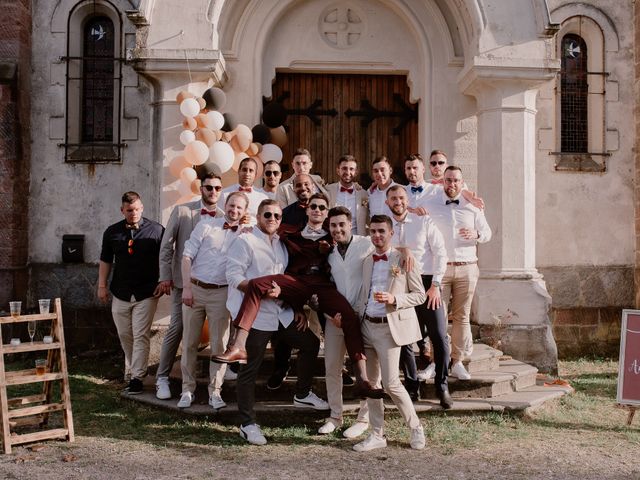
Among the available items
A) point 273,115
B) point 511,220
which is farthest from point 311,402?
point 273,115

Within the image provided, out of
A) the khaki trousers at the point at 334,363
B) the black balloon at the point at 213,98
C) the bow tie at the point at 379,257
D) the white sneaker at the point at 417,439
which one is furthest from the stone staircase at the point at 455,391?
the black balloon at the point at 213,98

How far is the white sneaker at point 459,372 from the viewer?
5664mm

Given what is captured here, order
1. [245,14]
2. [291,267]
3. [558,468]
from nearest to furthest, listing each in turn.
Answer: [558,468] → [291,267] → [245,14]

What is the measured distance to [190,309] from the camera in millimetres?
5574

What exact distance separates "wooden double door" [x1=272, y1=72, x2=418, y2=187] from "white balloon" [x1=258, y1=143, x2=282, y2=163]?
1.00 metres

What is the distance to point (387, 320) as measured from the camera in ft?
15.1

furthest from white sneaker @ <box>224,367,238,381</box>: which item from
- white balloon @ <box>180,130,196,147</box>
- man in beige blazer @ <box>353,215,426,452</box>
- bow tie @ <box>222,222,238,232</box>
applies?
white balloon @ <box>180,130,196,147</box>

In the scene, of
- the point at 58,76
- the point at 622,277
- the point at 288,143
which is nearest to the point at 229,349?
the point at 288,143

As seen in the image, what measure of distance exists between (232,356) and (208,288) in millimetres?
1070

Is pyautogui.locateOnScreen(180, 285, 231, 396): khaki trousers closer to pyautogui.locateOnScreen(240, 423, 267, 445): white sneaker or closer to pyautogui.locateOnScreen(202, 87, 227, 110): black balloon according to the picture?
pyautogui.locateOnScreen(240, 423, 267, 445): white sneaker

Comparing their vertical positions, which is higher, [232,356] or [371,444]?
[232,356]

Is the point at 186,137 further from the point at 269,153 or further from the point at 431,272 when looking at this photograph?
the point at 431,272

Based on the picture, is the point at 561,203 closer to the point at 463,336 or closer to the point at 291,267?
the point at 463,336

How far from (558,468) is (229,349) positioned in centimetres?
246
